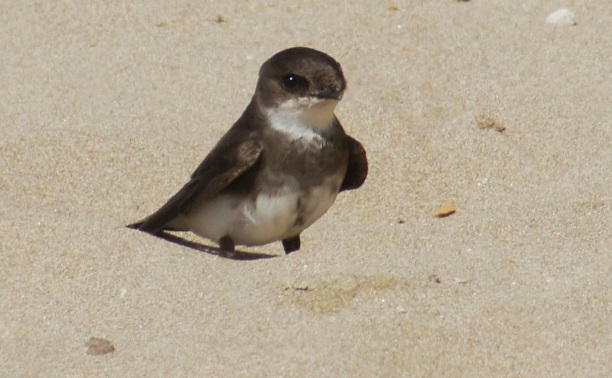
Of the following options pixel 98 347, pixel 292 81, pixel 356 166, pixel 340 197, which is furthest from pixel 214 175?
pixel 98 347

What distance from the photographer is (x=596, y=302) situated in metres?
5.73

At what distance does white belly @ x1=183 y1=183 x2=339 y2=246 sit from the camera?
662 cm

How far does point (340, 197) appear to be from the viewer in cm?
774

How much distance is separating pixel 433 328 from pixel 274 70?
1.72m

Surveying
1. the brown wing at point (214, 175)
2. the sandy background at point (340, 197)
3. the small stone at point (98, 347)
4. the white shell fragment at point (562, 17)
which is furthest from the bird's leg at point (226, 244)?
the white shell fragment at point (562, 17)

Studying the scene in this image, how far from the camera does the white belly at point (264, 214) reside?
6.62m

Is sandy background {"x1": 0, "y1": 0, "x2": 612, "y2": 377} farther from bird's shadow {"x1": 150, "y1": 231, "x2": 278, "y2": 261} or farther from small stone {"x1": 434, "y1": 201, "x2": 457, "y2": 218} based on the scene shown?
bird's shadow {"x1": 150, "y1": 231, "x2": 278, "y2": 261}

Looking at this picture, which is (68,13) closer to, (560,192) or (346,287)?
(560,192)

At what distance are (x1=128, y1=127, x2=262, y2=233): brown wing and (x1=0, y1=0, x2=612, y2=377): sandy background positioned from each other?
0.31m

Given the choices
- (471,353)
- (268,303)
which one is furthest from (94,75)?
(471,353)

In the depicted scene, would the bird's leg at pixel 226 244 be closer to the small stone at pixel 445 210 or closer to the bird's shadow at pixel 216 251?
the bird's shadow at pixel 216 251

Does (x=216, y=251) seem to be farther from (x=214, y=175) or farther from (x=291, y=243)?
(x=291, y=243)

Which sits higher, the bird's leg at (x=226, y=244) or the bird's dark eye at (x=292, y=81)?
the bird's dark eye at (x=292, y=81)

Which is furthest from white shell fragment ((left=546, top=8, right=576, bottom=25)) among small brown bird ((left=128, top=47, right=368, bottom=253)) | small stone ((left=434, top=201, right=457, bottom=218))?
small brown bird ((left=128, top=47, right=368, bottom=253))
